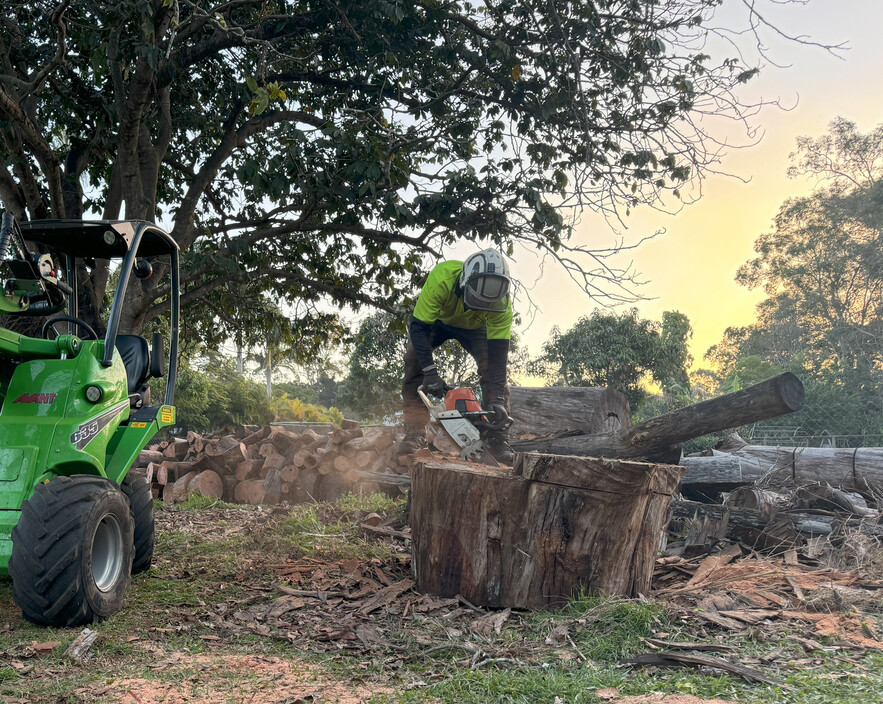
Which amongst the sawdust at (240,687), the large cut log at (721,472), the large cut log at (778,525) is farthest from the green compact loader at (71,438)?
the large cut log at (721,472)

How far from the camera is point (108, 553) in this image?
3.78 metres

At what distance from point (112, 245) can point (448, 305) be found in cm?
278

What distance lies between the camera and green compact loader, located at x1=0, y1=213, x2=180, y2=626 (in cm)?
329

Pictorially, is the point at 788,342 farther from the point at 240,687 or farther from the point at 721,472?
the point at 240,687

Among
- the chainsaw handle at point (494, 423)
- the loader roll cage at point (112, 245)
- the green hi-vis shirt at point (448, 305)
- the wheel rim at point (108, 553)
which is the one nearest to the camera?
the wheel rim at point (108, 553)

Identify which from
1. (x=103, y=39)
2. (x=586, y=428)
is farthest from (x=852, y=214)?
(x=103, y=39)

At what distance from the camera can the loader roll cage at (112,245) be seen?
4.11 m

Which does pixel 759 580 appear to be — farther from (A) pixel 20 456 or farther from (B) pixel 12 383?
(B) pixel 12 383

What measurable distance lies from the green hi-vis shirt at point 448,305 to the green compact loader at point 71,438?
2.16m

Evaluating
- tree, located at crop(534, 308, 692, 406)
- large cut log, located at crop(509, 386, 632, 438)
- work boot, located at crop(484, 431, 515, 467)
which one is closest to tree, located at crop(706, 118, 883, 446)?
tree, located at crop(534, 308, 692, 406)

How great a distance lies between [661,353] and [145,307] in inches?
589

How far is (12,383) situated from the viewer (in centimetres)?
387

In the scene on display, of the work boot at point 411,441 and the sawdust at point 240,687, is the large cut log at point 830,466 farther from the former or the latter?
the sawdust at point 240,687

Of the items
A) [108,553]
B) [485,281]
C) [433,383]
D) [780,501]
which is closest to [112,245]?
[108,553]
